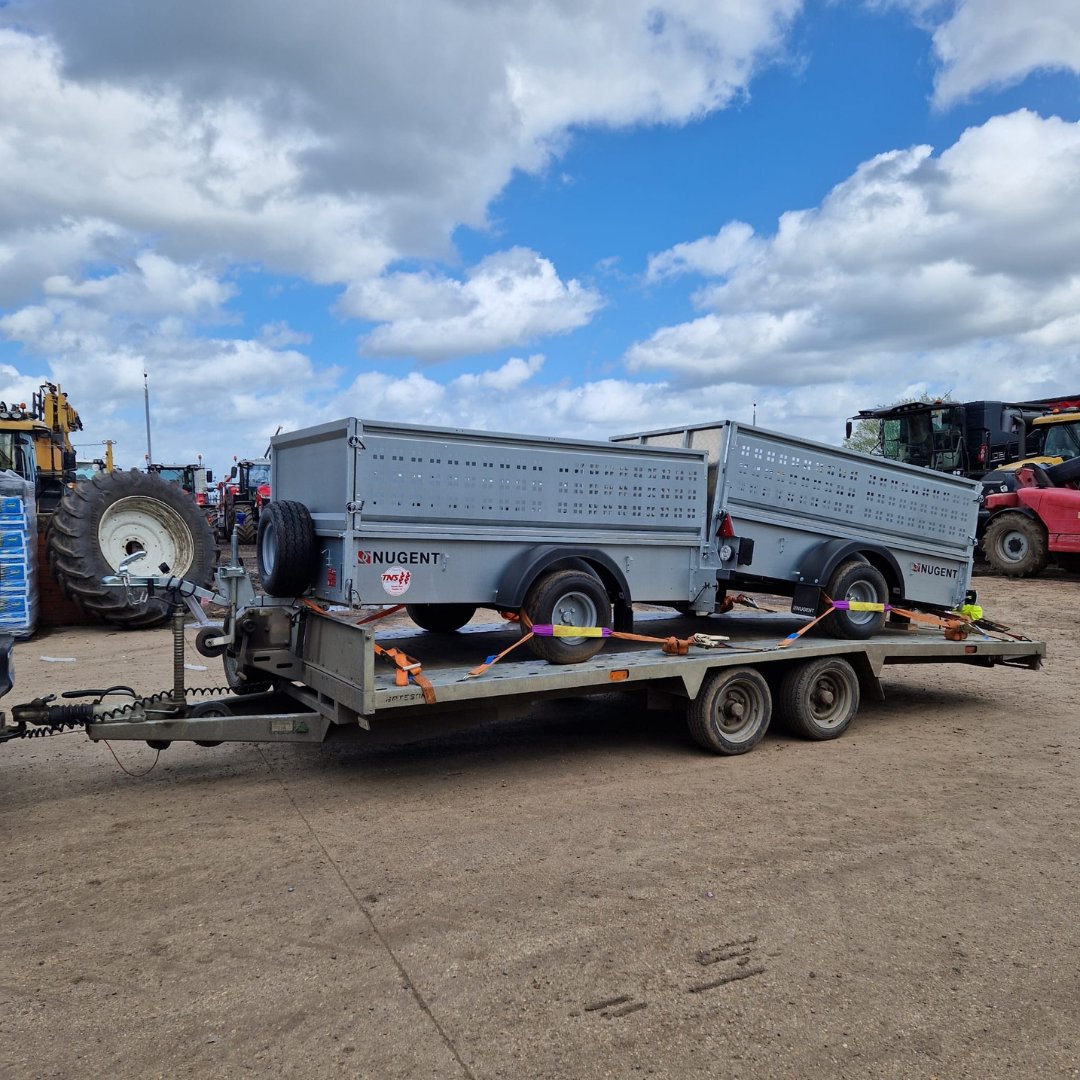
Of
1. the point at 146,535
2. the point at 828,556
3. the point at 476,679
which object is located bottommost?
the point at 476,679

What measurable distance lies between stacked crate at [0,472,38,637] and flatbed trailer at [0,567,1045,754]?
4831 mm

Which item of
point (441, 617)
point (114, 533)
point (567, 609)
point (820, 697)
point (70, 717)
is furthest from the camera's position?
point (114, 533)

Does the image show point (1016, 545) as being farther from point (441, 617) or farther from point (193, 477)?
point (193, 477)

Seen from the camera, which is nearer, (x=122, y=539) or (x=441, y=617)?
(x=441, y=617)

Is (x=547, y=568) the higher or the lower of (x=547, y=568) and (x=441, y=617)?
the higher

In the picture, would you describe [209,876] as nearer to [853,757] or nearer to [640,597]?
[640,597]

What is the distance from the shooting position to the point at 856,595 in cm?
759

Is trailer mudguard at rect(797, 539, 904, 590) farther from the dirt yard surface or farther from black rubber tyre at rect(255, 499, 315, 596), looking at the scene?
black rubber tyre at rect(255, 499, 315, 596)

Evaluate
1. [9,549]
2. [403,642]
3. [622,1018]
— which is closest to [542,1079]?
[622,1018]

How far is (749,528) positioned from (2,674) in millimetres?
4974

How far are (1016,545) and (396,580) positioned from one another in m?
14.7

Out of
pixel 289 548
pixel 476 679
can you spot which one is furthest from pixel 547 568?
pixel 289 548

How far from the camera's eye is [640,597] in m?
6.63

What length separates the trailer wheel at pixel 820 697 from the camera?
6984mm
